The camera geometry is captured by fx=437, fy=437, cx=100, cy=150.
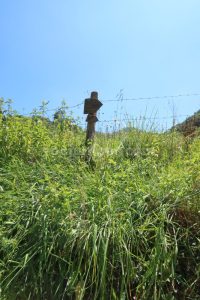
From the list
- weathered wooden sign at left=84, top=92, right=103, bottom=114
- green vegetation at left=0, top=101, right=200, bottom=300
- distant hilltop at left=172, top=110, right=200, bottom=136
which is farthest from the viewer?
distant hilltop at left=172, top=110, right=200, bottom=136

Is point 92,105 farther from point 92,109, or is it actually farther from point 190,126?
point 190,126

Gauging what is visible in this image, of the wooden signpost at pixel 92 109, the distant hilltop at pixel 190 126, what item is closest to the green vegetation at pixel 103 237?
the wooden signpost at pixel 92 109

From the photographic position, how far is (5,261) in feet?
11.2

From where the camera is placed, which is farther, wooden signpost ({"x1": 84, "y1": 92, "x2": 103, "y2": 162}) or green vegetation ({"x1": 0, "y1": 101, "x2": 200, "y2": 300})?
wooden signpost ({"x1": 84, "y1": 92, "x2": 103, "y2": 162})

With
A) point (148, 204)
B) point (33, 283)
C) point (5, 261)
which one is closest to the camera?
point (33, 283)

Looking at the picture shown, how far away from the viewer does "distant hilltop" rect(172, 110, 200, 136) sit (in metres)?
7.83

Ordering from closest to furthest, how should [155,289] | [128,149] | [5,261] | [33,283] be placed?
[155,289], [33,283], [5,261], [128,149]

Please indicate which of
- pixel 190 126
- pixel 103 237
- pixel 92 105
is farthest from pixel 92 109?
pixel 103 237

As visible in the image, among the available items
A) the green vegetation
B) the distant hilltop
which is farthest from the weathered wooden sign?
the green vegetation

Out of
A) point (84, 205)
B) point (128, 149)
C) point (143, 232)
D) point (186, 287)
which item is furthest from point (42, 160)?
point (186, 287)

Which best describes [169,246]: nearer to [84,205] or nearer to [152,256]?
[152,256]

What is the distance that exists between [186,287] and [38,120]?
4038 millimetres

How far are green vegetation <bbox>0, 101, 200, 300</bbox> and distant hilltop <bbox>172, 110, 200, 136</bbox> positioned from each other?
3.43 meters

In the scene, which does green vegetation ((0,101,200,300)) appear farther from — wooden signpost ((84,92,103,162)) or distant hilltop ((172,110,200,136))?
distant hilltop ((172,110,200,136))
